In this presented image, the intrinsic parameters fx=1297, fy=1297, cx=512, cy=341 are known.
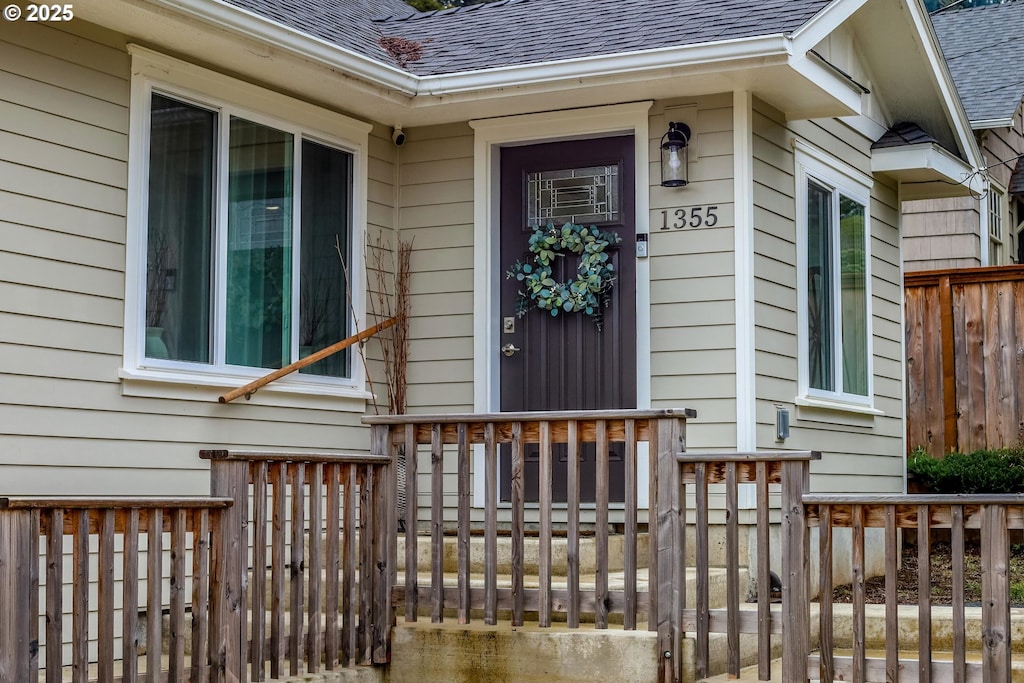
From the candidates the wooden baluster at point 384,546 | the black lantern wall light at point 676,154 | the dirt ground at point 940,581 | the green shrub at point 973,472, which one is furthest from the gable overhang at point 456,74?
Result: the green shrub at point 973,472

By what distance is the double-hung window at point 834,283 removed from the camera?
8062mm

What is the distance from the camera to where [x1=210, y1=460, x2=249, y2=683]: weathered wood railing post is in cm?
532

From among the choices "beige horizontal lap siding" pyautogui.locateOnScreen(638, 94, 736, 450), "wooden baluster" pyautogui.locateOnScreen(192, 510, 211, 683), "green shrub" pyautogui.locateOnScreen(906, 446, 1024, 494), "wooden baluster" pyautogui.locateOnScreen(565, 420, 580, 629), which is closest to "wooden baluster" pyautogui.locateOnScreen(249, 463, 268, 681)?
"wooden baluster" pyautogui.locateOnScreen(192, 510, 211, 683)

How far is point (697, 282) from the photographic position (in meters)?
7.36

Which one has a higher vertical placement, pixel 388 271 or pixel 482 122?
pixel 482 122

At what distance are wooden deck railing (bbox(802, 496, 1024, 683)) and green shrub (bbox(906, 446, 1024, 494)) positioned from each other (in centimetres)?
496

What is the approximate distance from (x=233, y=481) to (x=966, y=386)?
7.62 m

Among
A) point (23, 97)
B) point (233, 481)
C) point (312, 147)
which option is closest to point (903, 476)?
point (312, 147)

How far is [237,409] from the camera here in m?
6.95

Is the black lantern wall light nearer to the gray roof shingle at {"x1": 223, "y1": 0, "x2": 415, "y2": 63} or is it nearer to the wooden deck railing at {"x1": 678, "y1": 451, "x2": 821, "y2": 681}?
the gray roof shingle at {"x1": 223, "y1": 0, "x2": 415, "y2": 63}

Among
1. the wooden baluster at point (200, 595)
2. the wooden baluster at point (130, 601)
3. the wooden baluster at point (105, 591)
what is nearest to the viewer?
the wooden baluster at point (105, 591)

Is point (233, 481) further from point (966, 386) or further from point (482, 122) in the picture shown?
point (966, 386)

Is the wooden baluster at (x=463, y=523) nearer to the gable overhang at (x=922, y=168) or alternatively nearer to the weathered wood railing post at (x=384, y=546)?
the weathered wood railing post at (x=384, y=546)

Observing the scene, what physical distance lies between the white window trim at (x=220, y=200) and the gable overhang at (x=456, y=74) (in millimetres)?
95
